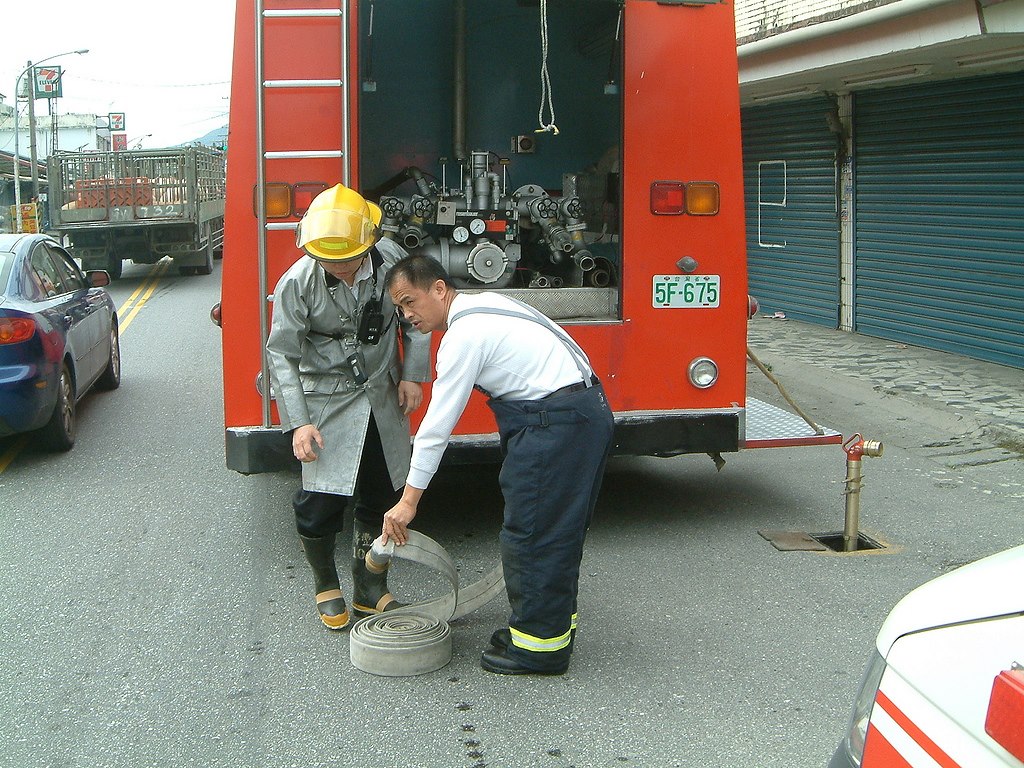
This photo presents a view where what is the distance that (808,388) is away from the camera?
10.5 meters

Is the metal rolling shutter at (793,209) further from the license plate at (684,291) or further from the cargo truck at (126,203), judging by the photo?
the cargo truck at (126,203)

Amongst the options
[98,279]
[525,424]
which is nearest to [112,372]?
[98,279]

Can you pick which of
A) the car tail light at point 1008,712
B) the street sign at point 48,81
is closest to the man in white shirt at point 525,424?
the car tail light at point 1008,712

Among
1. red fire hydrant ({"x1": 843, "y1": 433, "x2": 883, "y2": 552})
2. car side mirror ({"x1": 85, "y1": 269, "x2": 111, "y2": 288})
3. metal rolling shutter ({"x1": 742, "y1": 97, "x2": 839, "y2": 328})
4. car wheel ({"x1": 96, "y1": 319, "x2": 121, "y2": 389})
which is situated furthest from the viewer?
metal rolling shutter ({"x1": 742, "y1": 97, "x2": 839, "y2": 328})

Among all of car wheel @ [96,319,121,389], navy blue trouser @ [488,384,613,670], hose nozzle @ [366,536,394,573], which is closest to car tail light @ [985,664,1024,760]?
navy blue trouser @ [488,384,613,670]

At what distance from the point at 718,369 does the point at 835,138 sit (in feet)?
28.3

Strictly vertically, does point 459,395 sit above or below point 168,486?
above

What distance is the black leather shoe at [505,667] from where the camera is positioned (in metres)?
4.41

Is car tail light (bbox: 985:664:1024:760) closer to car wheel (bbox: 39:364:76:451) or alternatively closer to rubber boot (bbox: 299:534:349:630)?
rubber boot (bbox: 299:534:349:630)

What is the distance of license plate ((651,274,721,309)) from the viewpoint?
5980mm

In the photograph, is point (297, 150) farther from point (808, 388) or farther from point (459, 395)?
point (808, 388)

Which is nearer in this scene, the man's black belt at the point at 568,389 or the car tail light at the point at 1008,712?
the car tail light at the point at 1008,712

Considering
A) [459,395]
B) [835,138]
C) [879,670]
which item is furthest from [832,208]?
[879,670]

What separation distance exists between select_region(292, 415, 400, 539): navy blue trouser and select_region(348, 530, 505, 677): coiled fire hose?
0.89 ft
